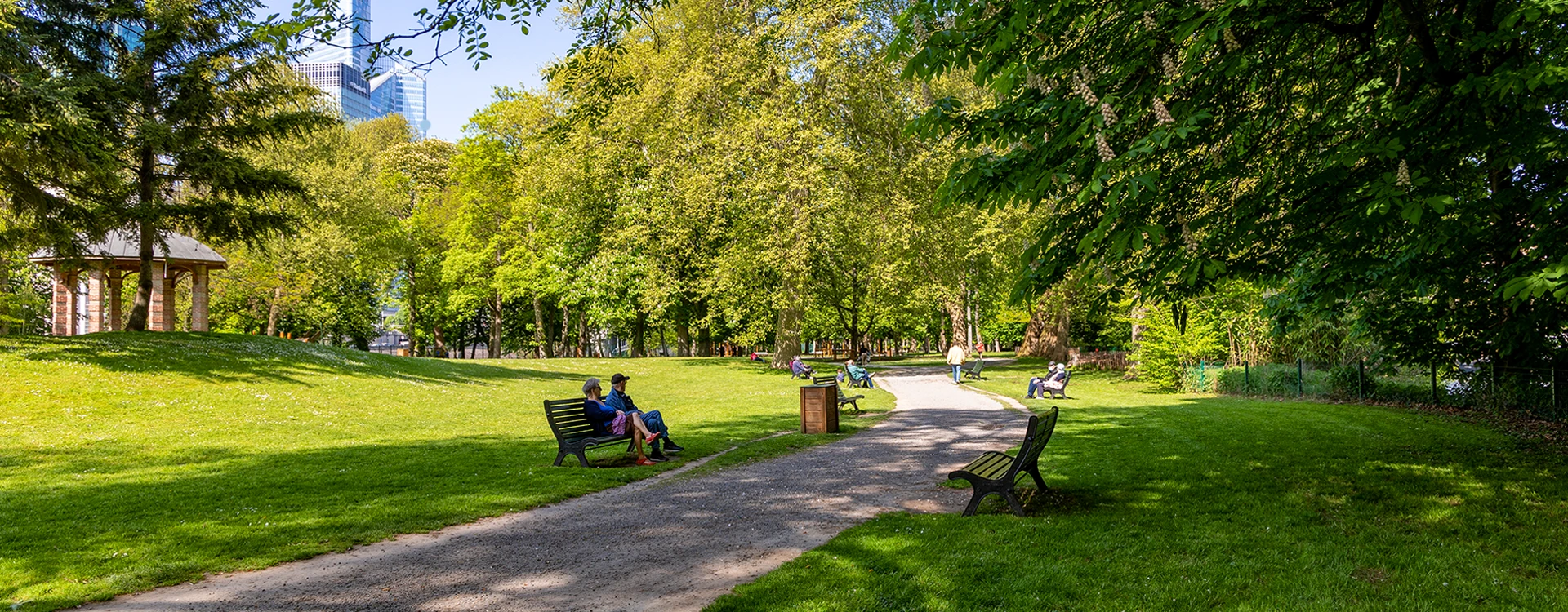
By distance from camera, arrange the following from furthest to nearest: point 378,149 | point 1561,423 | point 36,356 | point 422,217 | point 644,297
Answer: point 378,149
point 422,217
point 644,297
point 36,356
point 1561,423

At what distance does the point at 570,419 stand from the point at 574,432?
0.18m

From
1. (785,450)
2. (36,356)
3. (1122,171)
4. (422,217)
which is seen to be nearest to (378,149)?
(422,217)

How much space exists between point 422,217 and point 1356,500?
47.7 meters

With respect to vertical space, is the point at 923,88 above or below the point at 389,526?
above

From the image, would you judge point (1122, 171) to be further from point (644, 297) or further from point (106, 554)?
point (644, 297)

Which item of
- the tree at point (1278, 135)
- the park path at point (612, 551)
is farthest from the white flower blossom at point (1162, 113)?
the park path at point (612, 551)

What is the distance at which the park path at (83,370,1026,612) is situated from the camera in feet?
16.9

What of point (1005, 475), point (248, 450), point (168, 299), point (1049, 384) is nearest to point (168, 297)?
point (168, 299)

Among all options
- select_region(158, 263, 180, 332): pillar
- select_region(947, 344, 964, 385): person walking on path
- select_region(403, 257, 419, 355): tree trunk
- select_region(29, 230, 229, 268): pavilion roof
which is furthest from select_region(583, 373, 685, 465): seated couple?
select_region(403, 257, 419, 355): tree trunk

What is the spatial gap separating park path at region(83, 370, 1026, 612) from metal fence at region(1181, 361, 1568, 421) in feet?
32.9

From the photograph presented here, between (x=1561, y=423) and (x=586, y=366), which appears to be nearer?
(x=1561, y=423)

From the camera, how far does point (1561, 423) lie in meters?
13.3

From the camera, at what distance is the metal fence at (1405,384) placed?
1418 cm

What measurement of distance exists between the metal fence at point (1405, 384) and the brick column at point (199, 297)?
31220 millimetres
